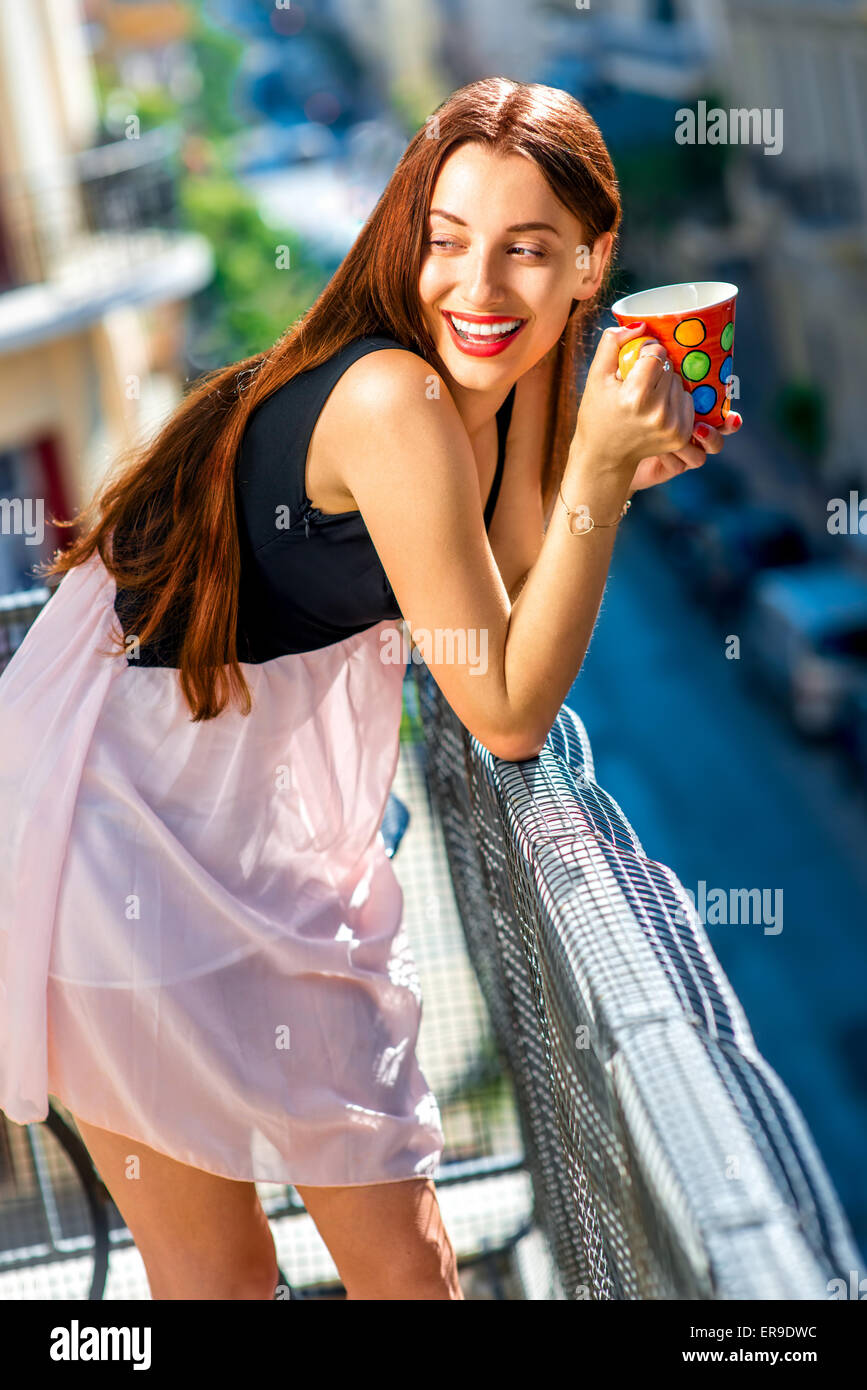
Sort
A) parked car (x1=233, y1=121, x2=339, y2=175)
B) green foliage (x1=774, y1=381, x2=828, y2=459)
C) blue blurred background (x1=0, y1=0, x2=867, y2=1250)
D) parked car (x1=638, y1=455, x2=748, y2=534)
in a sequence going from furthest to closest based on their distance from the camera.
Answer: parked car (x1=233, y1=121, x2=339, y2=175), green foliage (x1=774, y1=381, x2=828, y2=459), parked car (x1=638, y1=455, x2=748, y2=534), blue blurred background (x1=0, y1=0, x2=867, y2=1250)

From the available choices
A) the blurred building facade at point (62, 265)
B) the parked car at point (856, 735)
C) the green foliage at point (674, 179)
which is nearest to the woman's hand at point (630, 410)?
the blurred building facade at point (62, 265)

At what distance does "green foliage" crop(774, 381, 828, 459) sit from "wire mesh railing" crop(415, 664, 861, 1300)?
17.0m

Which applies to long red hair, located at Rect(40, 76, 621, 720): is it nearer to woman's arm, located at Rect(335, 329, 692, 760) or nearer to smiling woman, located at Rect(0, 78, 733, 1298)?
smiling woman, located at Rect(0, 78, 733, 1298)

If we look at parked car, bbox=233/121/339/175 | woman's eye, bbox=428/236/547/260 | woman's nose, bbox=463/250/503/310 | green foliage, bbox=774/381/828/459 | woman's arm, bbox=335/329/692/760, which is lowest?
green foliage, bbox=774/381/828/459

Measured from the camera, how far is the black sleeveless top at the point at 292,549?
5.07 ft

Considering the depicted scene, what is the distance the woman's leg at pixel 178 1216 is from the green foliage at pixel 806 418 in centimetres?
1731

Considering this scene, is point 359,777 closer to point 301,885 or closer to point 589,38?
point 301,885

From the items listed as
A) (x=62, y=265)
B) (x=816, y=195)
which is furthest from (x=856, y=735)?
(x=62, y=265)

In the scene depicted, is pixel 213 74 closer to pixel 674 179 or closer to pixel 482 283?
pixel 674 179

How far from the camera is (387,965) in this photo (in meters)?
1.76

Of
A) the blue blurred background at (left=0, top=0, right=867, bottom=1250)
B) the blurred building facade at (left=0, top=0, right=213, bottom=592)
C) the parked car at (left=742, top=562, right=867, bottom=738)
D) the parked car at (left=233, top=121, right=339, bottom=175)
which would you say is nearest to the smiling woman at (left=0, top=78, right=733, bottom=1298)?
the blue blurred background at (left=0, top=0, right=867, bottom=1250)

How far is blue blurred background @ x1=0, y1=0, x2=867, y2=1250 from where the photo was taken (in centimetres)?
1007

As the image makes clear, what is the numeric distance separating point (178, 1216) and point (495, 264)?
108cm

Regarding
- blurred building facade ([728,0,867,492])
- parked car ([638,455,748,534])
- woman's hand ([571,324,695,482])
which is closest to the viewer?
woman's hand ([571,324,695,482])
